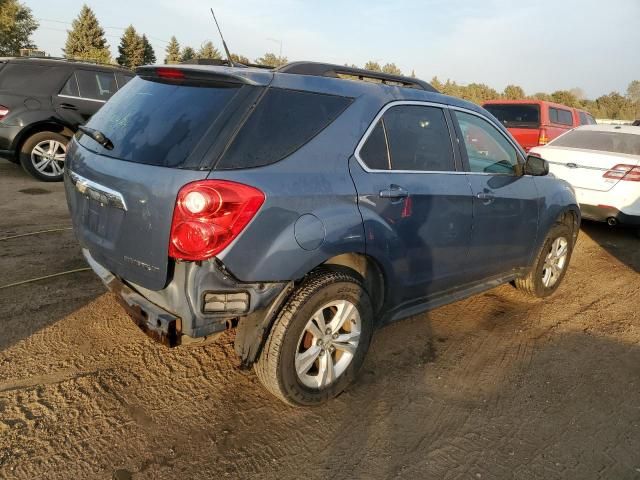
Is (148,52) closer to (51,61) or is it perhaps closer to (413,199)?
(51,61)

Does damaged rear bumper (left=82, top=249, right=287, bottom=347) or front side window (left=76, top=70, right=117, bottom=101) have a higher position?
front side window (left=76, top=70, right=117, bottom=101)

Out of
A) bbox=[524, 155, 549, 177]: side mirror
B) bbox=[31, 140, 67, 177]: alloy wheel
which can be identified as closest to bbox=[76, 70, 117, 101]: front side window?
bbox=[31, 140, 67, 177]: alloy wheel

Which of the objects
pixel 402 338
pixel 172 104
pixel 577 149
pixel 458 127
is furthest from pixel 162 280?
pixel 577 149

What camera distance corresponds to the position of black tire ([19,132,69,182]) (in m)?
7.82

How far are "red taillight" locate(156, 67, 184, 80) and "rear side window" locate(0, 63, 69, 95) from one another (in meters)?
6.15

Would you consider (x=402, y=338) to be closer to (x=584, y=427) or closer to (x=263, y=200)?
(x=584, y=427)

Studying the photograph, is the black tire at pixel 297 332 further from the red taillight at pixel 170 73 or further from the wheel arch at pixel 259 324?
the red taillight at pixel 170 73

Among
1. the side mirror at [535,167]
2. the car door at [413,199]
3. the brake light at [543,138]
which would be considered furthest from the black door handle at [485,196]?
the brake light at [543,138]

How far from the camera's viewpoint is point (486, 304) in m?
4.57

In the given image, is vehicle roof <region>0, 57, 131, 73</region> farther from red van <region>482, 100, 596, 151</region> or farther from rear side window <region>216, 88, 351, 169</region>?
red van <region>482, 100, 596, 151</region>

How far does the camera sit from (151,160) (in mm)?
2521

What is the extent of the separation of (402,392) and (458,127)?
1847mm

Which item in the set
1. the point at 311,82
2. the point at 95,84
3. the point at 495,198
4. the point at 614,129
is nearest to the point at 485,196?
the point at 495,198

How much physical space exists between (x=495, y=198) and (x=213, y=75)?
220 centimetres
